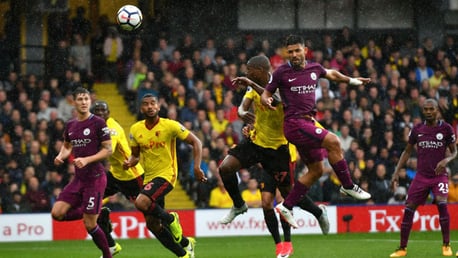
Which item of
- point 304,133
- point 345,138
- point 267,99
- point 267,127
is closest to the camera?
point 267,99

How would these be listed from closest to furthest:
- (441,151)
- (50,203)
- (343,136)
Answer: (441,151) < (50,203) < (343,136)

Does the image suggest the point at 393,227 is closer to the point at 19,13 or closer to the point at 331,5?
the point at 331,5

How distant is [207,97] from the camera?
24.8m

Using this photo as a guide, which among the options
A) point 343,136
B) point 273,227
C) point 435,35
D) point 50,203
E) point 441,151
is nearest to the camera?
point 273,227

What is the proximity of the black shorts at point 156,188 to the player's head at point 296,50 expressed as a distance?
2.35 m

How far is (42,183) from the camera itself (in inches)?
896

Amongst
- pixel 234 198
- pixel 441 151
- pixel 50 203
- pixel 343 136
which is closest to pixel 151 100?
pixel 234 198

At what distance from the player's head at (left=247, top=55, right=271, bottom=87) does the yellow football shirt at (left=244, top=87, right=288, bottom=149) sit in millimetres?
204

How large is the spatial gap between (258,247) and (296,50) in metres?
6.06

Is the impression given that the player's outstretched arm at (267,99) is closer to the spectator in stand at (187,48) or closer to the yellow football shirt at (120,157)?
the yellow football shirt at (120,157)

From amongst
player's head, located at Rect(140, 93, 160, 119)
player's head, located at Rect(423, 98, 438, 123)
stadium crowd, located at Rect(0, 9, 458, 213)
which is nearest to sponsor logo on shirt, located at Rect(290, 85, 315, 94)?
player's head, located at Rect(140, 93, 160, 119)

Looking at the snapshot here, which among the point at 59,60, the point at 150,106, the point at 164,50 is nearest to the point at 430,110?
the point at 150,106

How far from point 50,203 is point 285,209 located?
9.49m

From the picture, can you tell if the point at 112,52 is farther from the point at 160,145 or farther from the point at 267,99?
the point at 267,99
